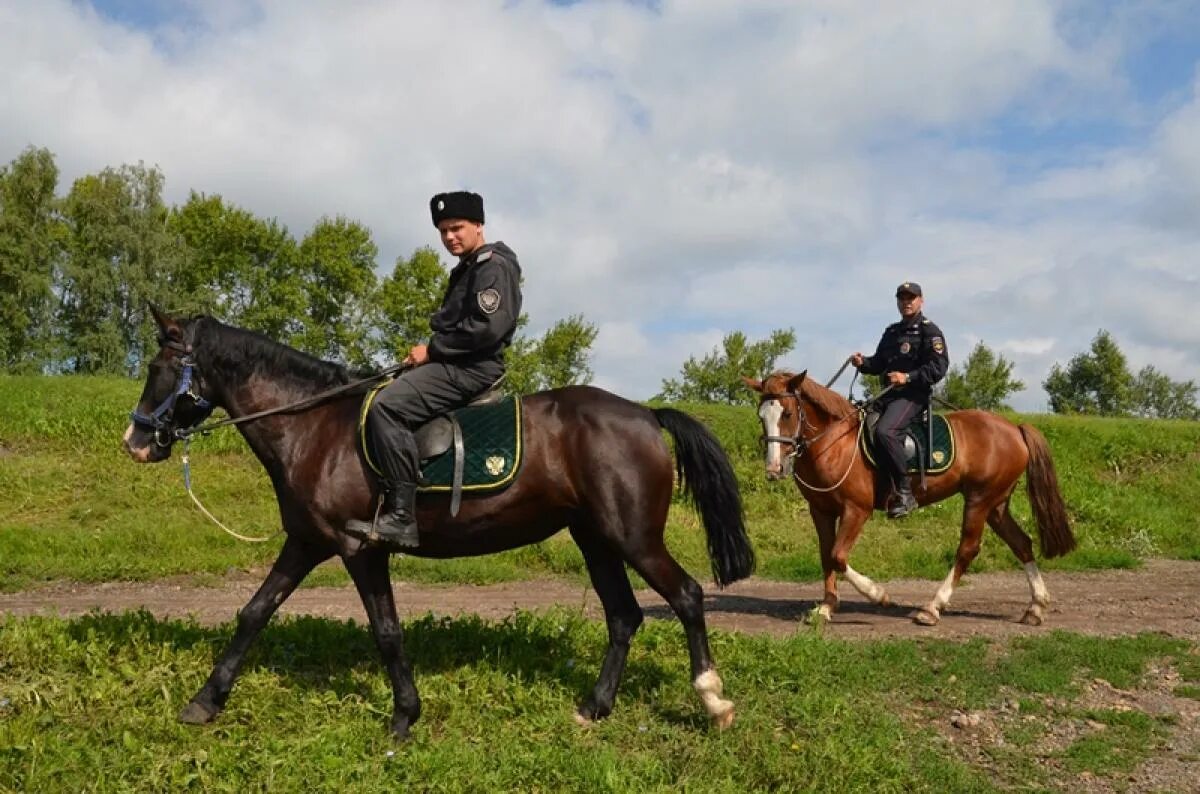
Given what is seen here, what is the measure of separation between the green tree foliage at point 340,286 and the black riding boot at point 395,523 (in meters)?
43.3

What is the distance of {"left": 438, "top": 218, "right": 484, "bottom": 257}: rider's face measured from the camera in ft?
20.4

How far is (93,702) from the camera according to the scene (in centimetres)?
568

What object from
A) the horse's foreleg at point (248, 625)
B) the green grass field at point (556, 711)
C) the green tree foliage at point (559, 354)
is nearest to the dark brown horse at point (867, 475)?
the green grass field at point (556, 711)

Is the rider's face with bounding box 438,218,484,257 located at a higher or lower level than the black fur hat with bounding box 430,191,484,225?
lower

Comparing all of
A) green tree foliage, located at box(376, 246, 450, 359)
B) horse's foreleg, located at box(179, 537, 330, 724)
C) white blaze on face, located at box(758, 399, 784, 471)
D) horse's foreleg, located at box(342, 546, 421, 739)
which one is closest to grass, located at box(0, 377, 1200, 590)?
white blaze on face, located at box(758, 399, 784, 471)

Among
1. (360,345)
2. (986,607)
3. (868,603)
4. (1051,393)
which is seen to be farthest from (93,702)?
Answer: (1051,393)

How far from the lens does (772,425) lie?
10.3m

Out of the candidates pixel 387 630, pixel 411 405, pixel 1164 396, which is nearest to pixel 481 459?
pixel 411 405

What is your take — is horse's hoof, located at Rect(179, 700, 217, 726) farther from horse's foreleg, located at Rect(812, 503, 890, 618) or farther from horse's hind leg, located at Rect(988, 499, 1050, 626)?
horse's hind leg, located at Rect(988, 499, 1050, 626)

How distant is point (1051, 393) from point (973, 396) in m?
18.5

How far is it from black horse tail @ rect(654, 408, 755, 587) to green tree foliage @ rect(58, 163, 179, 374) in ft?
148

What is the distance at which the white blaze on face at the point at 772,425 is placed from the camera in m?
10.2

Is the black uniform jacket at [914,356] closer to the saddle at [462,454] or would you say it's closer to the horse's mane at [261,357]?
the saddle at [462,454]

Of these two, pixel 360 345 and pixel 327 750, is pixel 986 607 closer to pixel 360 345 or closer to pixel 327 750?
pixel 327 750
